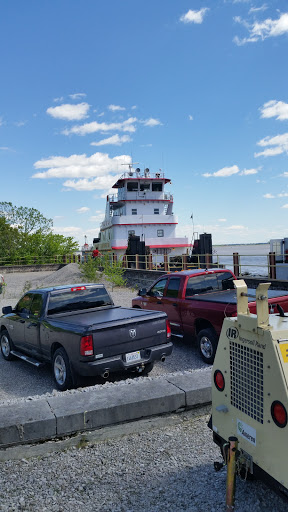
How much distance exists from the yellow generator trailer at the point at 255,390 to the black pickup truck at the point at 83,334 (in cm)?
272

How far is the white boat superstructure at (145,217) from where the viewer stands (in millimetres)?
37500

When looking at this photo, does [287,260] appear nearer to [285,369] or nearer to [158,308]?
[158,308]

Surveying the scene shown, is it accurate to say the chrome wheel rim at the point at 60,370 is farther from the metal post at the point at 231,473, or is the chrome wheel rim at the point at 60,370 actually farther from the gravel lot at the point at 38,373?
the metal post at the point at 231,473

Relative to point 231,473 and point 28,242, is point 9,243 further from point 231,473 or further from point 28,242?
point 231,473

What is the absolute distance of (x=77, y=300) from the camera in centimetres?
722

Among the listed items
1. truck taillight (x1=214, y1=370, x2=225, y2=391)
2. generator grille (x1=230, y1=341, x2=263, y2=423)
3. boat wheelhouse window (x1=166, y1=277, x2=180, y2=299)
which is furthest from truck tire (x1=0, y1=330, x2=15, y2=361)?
generator grille (x1=230, y1=341, x2=263, y2=423)

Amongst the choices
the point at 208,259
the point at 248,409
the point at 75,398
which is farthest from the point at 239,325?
the point at 208,259

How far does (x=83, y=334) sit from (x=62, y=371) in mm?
846

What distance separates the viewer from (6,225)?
169 feet

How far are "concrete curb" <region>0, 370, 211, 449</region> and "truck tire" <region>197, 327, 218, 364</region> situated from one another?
95.7 inches

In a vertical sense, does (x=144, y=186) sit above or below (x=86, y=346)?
above

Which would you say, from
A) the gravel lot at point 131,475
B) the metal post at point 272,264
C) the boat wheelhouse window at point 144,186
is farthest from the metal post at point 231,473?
the boat wheelhouse window at point 144,186

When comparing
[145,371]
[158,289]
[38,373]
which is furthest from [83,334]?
[158,289]

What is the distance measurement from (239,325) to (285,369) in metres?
0.47
